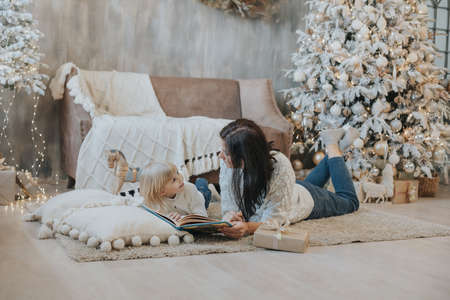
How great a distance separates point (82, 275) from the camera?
1.43 m

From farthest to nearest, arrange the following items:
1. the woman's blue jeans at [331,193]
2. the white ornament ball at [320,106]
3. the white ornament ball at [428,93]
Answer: the white ornament ball at [320,106], the white ornament ball at [428,93], the woman's blue jeans at [331,193]

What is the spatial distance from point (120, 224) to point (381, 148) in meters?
2.34

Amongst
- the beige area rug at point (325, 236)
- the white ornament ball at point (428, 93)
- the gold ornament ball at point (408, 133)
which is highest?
the white ornament ball at point (428, 93)

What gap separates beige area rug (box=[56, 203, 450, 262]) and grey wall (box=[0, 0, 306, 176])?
182cm

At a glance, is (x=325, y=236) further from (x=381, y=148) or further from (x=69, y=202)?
(x=381, y=148)

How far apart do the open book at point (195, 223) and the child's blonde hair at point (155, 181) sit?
7.2 inches

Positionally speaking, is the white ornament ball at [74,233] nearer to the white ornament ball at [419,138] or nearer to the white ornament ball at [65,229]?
the white ornament ball at [65,229]

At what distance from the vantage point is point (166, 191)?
2105 mm

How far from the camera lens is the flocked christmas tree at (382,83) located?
138 inches

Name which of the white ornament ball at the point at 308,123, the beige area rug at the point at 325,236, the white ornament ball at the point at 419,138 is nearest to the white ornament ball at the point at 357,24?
the white ornament ball at the point at 308,123

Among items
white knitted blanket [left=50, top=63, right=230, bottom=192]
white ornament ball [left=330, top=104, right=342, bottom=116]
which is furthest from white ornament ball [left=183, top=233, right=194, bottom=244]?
white ornament ball [left=330, top=104, right=342, bottom=116]

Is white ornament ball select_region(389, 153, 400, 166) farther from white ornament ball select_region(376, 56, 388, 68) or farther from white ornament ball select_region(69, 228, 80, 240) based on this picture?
white ornament ball select_region(69, 228, 80, 240)

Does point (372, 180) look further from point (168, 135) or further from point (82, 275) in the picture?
point (82, 275)

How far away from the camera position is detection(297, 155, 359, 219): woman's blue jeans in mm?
2455
